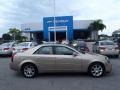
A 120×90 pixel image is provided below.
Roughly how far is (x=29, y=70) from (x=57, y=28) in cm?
4228

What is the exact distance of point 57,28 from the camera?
52719mm

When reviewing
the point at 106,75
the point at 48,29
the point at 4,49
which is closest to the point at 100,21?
the point at 48,29

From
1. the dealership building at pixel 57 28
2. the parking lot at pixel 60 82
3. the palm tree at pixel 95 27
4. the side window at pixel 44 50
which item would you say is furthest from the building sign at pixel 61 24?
the parking lot at pixel 60 82

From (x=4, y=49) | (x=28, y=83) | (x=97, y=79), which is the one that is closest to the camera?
(x=28, y=83)

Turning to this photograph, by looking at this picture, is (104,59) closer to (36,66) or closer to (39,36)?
(36,66)

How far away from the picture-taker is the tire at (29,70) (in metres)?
10.7

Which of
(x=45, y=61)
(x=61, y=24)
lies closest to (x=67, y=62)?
(x=45, y=61)

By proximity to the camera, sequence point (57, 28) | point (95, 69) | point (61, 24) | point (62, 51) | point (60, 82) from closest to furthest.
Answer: point (60, 82) < point (95, 69) < point (62, 51) < point (61, 24) < point (57, 28)

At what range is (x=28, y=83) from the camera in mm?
9492

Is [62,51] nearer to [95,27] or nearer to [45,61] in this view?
[45,61]

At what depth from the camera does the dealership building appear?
5099cm

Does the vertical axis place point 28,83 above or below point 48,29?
below

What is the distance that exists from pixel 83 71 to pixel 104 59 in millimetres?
1057

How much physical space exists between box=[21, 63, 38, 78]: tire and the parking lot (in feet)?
0.80
